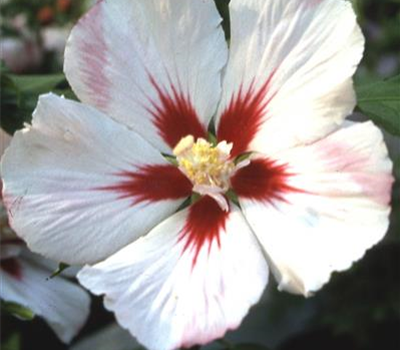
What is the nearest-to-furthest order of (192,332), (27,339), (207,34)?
1. (192,332)
2. (207,34)
3. (27,339)

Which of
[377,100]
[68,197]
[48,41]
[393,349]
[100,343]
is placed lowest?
[393,349]

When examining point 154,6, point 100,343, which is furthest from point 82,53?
point 100,343

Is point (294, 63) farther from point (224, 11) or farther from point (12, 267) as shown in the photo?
point (12, 267)

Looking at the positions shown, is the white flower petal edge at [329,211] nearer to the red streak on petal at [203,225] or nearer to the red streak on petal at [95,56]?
the red streak on petal at [203,225]

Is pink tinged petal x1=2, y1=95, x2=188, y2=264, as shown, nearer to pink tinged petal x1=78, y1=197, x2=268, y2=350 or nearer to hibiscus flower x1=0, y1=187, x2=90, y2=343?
pink tinged petal x1=78, y1=197, x2=268, y2=350

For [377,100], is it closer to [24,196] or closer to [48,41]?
[24,196]

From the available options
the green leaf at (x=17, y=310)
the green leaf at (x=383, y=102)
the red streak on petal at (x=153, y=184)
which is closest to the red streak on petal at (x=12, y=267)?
the green leaf at (x=17, y=310)

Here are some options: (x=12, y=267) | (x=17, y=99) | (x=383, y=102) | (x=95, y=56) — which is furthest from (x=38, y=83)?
(x=383, y=102)

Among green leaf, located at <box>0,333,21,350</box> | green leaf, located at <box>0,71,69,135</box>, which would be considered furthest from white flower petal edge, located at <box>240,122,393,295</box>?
green leaf, located at <box>0,333,21,350</box>
